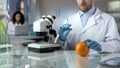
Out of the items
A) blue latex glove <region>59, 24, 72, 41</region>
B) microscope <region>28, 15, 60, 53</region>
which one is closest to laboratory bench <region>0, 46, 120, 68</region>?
microscope <region>28, 15, 60, 53</region>

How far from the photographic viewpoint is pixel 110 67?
90 centimetres

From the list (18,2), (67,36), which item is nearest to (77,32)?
(67,36)

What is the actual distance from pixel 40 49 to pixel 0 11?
1.39 feet

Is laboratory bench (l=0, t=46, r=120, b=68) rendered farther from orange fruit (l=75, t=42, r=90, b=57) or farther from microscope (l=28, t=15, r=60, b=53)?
microscope (l=28, t=15, r=60, b=53)

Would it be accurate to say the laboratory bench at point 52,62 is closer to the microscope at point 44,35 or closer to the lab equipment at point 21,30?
the microscope at point 44,35

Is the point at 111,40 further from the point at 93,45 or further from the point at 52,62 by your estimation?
the point at 52,62

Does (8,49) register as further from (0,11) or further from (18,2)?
(18,2)

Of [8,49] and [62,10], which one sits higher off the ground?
[62,10]

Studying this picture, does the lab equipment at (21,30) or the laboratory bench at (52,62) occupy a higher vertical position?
the lab equipment at (21,30)

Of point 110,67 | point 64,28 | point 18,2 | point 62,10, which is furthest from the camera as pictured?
point 18,2

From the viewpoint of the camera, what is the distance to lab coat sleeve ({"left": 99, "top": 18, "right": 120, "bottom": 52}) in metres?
1.60

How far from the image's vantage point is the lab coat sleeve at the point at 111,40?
1.60 meters

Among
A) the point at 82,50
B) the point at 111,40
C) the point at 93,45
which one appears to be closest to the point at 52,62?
the point at 82,50

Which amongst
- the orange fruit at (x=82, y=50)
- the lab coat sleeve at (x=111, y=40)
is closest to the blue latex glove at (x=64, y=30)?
the lab coat sleeve at (x=111, y=40)
